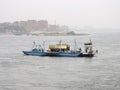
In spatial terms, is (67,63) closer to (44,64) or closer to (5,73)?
(44,64)

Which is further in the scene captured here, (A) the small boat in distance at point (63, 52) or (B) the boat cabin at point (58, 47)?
(B) the boat cabin at point (58, 47)

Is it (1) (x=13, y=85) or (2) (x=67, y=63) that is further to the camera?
(2) (x=67, y=63)

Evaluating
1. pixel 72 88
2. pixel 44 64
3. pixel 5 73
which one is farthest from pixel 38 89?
pixel 44 64

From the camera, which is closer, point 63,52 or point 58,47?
point 63,52

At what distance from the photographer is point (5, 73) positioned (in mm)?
34906

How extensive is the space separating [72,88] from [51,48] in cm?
2526

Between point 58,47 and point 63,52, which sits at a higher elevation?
point 58,47

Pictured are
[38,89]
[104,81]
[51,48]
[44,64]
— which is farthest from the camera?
[51,48]

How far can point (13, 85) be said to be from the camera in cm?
2844

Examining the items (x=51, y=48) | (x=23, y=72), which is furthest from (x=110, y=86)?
(x=51, y=48)

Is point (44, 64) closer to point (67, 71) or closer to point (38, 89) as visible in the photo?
point (67, 71)

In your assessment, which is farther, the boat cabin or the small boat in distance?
the boat cabin

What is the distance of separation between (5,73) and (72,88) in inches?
359

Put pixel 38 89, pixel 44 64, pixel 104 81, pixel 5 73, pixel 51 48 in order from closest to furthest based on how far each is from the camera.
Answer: pixel 38 89, pixel 104 81, pixel 5 73, pixel 44 64, pixel 51 48
